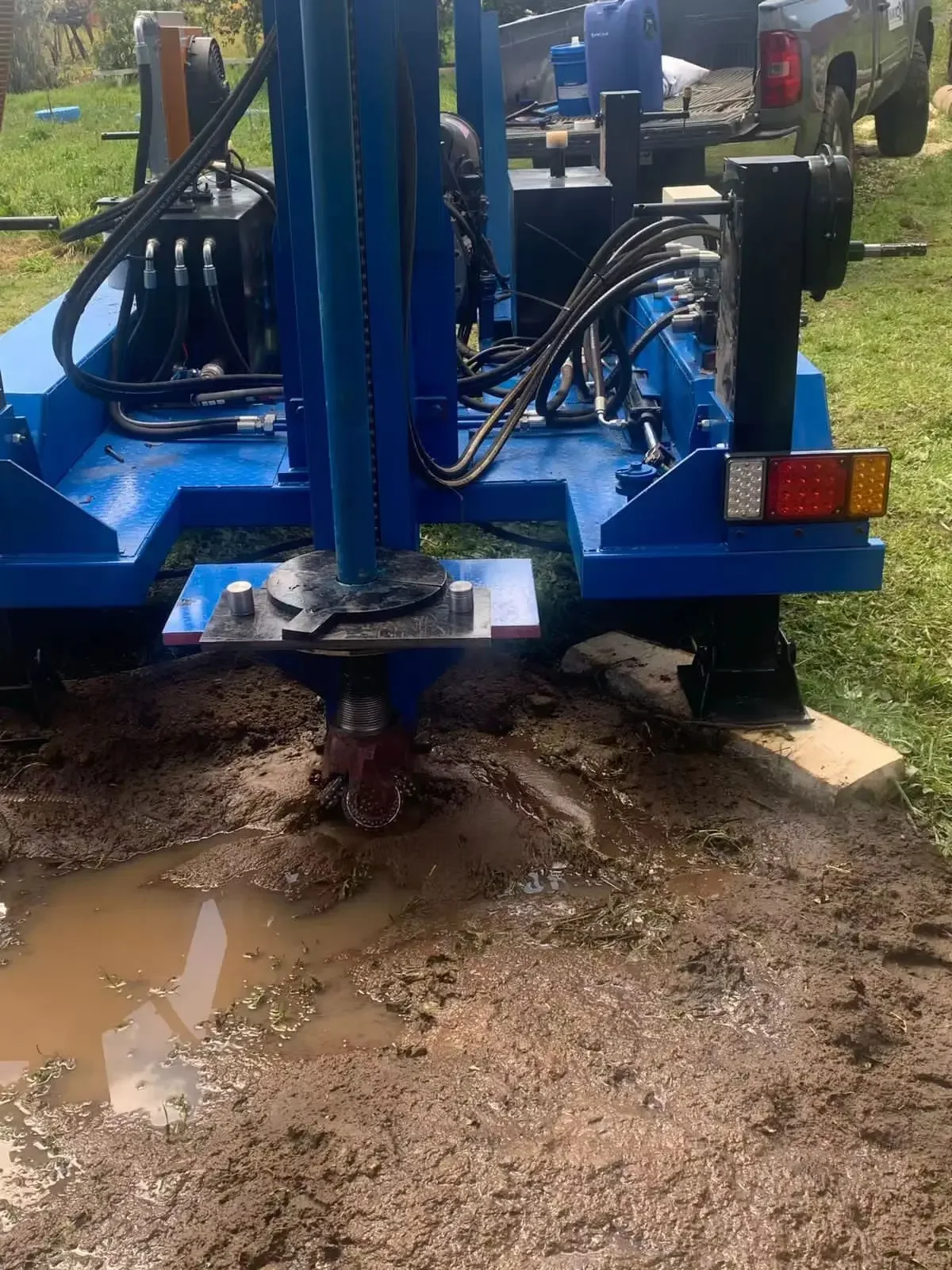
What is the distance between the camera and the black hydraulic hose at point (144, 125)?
12.0 feet

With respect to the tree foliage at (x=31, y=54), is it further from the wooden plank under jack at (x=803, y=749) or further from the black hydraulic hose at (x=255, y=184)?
the wooden plank under jack at (x=803, y=749)

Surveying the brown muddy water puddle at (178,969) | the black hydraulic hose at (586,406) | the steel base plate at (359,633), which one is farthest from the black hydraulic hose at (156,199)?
the brown muddy water puddle at (178,969)

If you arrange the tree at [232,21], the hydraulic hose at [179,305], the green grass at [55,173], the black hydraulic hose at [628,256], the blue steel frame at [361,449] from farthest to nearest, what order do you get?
1. the tree at [232,21]
2. the green grass at [55,173]
3. the hydraulic hose at [179,305]
4. the black hydraulic hose at [628,256]
5. the blue steel frame at [361,449]

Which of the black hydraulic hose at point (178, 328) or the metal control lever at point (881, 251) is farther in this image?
the black hydraulic hose at point (178, 328)

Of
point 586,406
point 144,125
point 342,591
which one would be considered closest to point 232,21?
point 144,125

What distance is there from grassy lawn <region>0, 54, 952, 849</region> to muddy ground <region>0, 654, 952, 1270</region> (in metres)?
0.47

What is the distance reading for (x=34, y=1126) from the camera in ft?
6.63

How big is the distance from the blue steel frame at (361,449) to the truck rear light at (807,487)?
5 centimetres

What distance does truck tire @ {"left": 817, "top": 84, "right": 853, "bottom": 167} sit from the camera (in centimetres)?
754

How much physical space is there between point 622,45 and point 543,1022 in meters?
4.24

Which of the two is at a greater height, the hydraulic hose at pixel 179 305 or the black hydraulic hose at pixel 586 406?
the hydraulic hose at pixel 179 305


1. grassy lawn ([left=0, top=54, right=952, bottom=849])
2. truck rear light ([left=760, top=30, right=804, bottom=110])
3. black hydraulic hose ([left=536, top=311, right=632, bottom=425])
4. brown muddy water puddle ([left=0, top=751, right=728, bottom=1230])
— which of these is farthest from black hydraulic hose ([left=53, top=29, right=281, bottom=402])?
truck rear light ([left=760, top=30, right=804, bottom=110])

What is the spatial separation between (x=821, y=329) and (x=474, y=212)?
132 inches

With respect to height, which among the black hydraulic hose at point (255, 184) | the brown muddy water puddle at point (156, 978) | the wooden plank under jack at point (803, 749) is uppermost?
the black hydraulic hose at point (255, 184)
